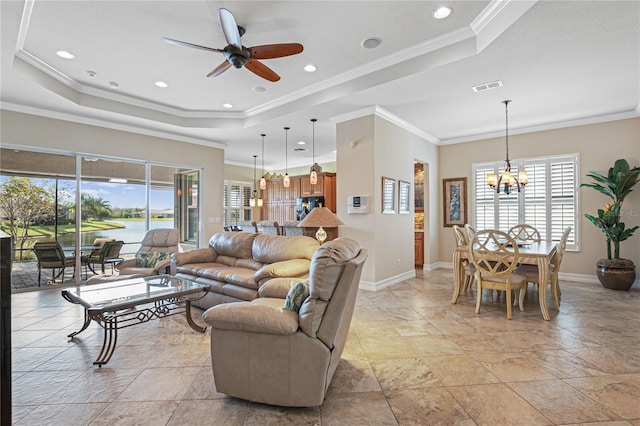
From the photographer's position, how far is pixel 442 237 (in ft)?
23.4

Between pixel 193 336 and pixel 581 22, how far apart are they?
4.76m

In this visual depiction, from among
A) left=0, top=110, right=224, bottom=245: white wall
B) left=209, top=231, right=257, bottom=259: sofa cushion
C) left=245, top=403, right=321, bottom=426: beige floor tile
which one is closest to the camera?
left=245, top=403, right=321, bottom=426: beige floor tile

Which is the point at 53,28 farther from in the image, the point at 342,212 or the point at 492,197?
the point at 492,197

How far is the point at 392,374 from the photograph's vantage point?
234cm

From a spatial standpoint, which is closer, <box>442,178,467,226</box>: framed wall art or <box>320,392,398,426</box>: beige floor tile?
<box>320,392,398,426</box>: beige floor tile

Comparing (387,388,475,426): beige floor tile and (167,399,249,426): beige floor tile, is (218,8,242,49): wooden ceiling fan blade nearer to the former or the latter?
(167,399,249,426): beige floor tile

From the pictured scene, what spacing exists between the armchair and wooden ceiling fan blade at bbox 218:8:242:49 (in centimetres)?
311

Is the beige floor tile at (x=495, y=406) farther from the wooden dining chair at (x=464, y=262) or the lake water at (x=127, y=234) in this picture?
the lake water at (x=127, y=234)

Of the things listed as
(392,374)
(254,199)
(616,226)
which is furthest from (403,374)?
(254,199)

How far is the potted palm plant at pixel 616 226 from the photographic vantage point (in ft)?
15.8

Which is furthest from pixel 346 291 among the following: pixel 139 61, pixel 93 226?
A: pixel 93 226

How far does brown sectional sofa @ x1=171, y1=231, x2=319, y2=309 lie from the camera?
3.40 m

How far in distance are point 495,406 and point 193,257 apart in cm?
383

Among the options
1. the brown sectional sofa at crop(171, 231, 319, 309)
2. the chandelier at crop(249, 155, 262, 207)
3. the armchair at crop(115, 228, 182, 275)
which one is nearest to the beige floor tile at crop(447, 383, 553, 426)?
the brown sectional sofa at crop(171, 231, 319, 309)
